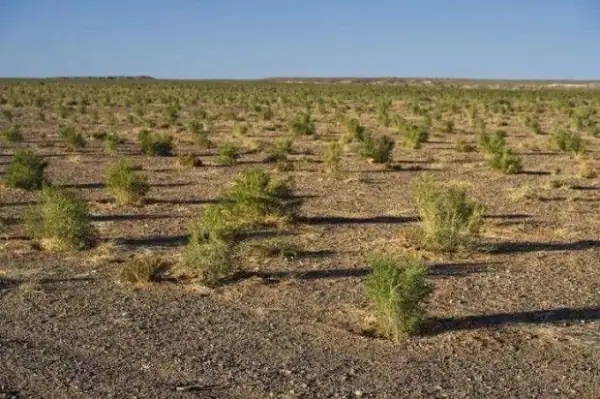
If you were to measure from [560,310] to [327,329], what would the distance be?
3.12 metres

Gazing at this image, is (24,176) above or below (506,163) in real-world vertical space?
above

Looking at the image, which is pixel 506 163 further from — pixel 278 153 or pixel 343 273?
pixel 343 273

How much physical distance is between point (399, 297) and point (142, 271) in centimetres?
420

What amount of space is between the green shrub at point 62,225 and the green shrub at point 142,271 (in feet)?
6.54

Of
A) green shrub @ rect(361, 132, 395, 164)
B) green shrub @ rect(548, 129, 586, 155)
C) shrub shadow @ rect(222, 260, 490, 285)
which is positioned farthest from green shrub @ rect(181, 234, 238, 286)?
green shrub @ rect(548, 129, 586, 155)

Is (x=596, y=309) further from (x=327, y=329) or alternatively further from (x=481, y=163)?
(x=481, y=163)

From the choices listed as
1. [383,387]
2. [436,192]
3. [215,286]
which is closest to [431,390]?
[383,387]

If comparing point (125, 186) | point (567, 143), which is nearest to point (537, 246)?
point (125, 186)

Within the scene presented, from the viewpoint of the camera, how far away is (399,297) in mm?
9391

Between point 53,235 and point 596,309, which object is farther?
point 53,235

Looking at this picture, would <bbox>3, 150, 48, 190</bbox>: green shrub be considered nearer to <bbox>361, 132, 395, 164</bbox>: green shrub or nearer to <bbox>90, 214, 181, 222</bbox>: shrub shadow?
<bbox>90, 214, 181, 222</bbox>: shrub shadow

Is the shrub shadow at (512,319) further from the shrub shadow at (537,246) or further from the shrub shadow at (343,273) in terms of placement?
the shrub shadow at (537,246)

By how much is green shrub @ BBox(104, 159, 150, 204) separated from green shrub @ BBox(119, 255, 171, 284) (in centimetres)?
639

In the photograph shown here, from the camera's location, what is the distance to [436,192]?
49.1 feet
